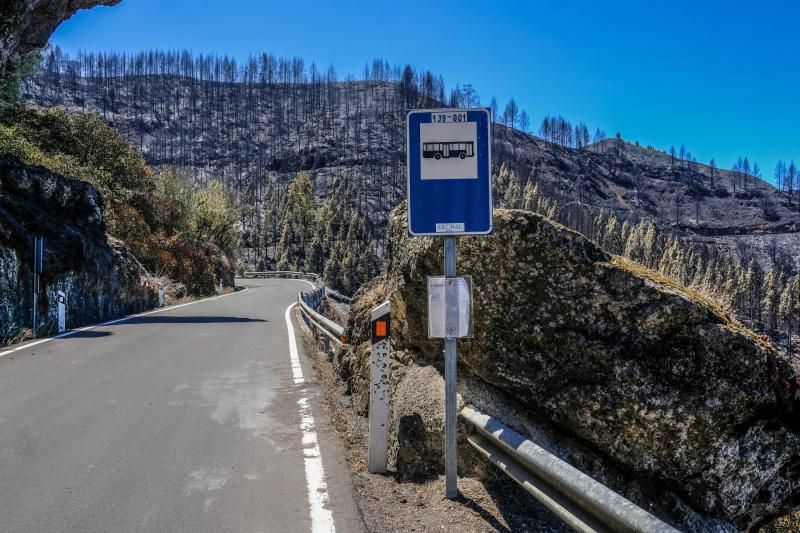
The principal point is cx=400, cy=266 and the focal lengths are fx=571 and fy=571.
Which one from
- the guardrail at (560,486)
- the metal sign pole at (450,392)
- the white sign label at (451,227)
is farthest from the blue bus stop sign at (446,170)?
the guardrail at (560,486)

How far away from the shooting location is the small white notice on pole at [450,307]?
384 cm

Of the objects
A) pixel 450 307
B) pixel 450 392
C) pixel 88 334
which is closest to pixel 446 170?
pixel 450 307

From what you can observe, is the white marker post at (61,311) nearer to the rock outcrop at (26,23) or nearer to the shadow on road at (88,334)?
the shadow on road at (88,334)

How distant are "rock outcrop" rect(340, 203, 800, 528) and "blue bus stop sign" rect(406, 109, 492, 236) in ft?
2.62

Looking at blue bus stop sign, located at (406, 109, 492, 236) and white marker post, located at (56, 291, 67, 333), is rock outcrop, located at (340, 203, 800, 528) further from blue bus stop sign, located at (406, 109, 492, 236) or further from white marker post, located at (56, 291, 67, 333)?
white marker post, located at (56, 291, 67, 333)

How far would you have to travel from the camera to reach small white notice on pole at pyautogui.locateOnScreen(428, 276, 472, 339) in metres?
3.84

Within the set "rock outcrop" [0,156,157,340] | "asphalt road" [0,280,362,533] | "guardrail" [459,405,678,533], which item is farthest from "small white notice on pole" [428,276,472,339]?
"rock outcrop" [0,156,157,340]

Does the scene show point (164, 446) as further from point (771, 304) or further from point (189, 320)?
point (771, 304)

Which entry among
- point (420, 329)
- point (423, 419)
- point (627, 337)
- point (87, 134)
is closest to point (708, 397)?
point (627, 337)

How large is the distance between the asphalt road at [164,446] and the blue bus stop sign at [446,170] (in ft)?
6.98

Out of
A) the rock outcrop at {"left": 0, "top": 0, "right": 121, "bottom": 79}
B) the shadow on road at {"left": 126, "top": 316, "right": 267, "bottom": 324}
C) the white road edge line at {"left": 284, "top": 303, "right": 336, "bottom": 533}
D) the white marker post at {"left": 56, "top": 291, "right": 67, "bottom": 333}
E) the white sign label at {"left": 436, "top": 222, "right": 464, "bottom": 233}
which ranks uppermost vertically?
the rock outcrop at {"left": 0, "top": 0, "right": 121, "bottom": 79}

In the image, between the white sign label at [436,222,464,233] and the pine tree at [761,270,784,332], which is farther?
the pine tree at [761,270,784,332]

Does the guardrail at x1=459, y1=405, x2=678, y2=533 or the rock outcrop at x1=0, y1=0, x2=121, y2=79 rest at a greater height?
the rock outcrop at x1=0, y1=0, x2=121, y2=79

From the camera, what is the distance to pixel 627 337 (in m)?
4.20
